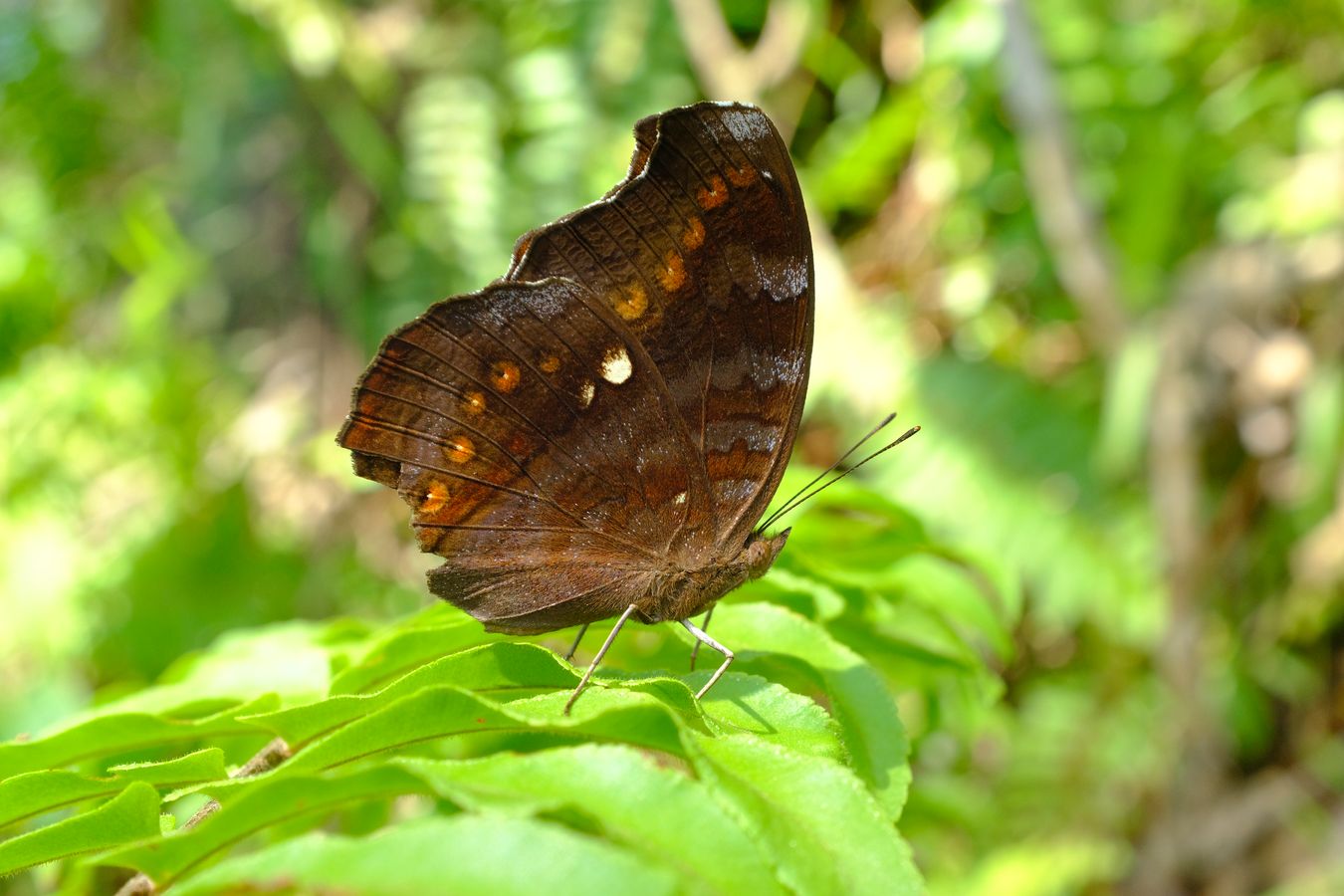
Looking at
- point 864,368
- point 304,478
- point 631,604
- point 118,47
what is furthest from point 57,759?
point 118,47

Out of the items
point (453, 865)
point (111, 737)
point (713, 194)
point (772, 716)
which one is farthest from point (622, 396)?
point (453, 865)

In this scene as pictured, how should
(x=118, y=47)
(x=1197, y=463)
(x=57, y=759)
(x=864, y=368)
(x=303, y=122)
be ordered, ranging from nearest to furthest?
(x=57, y=759), (x=1197, y=463), (x=864, y=368), (x=303, y=122), (x=118, y=47)

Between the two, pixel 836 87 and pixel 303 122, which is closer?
pixel 836 87

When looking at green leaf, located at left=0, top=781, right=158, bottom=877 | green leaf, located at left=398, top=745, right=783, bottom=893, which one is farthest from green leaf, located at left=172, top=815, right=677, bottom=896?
green leaf, located at left=0, top=781, right=158, bottom=877

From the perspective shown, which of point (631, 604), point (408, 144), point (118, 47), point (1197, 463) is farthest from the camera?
point (118, 47)

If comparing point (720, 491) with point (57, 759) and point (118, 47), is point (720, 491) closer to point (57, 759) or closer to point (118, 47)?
point (57, 759)

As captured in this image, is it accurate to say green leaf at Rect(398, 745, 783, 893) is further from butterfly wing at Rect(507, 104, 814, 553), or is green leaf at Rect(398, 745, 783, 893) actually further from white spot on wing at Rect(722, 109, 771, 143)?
white spot on wing at Rect(722, 109, 771, 143)

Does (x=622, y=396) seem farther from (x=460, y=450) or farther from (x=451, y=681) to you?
(x=451, y=681)
